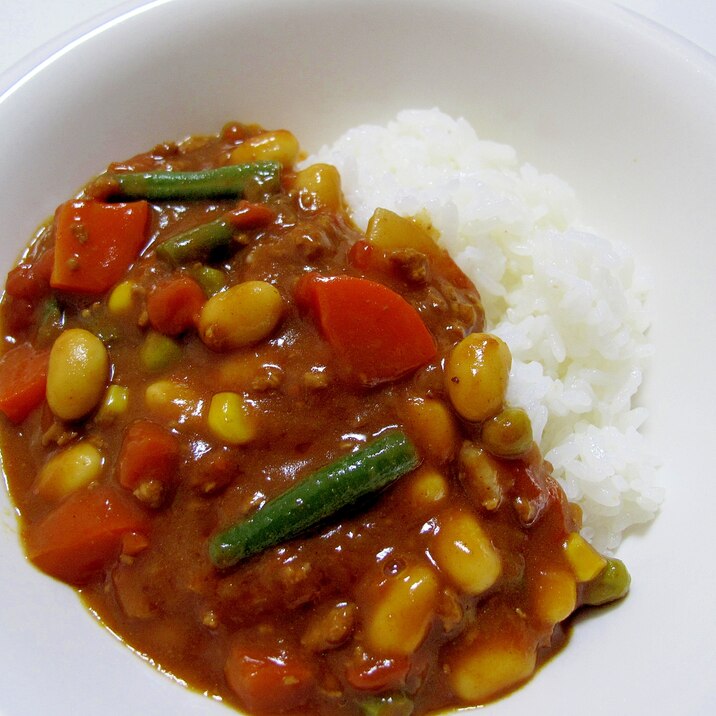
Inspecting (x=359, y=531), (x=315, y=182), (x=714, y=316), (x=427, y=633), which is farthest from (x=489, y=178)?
(x=427, y=633)

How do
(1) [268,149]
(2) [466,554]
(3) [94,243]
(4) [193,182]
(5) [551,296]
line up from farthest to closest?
(1) [268,149] < (5) [551,296] < (4) [193,182] < (3) [94,243] < (2) [466,554]

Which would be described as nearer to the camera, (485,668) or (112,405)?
(485,668)

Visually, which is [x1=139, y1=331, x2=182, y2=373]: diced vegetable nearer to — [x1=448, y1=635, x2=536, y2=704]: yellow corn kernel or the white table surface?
[x1=448, y1=635, x2=536, y2=704]: yellow corn kernel

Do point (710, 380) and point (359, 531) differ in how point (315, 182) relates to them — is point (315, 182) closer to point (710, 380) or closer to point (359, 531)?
point (359, 531)

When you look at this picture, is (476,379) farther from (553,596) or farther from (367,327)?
(553,596)

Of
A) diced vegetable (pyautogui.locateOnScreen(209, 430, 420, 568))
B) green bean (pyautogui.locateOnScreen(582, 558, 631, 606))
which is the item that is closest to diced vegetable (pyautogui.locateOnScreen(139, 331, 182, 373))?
diced vegetable (pyautogui.locateOnScreen(209, 430, 420, 568))

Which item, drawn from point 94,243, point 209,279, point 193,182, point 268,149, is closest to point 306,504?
point 209,279

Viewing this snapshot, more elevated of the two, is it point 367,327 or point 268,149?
point 268,149
